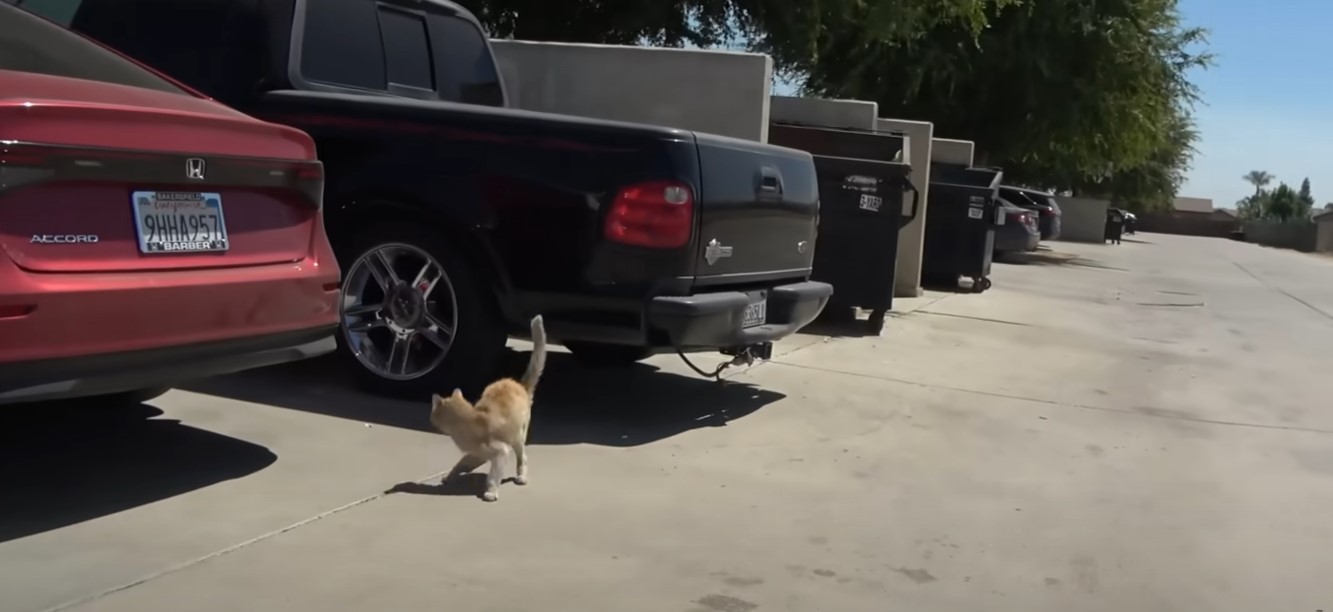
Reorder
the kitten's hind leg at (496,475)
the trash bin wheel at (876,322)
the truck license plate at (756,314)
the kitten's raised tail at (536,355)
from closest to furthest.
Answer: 1. the kitten's hind leg at (496,475)
2. the kitten's raised tail at (536,355)
3. the truck license plate at (756,314)
4. the trash bin wheel at (876,322)

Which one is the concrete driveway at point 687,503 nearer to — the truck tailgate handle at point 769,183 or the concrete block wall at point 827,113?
the truck tailgate handle at point 769,183

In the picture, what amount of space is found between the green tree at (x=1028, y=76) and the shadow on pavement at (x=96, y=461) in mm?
20637

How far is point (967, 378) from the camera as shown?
905 centimetres

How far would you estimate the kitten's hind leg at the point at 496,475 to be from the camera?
5031mm

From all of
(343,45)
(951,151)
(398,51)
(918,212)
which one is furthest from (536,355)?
(951,151)

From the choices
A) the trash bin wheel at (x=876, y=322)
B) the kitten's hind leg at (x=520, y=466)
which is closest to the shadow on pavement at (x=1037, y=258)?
the trash bin wheel at (x=876, y=322)

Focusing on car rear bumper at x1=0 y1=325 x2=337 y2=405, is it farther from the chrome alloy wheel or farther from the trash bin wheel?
the trash bin wheel

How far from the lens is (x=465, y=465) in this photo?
5.21m

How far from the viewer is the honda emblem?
4426 mm

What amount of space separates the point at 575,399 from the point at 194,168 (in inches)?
119

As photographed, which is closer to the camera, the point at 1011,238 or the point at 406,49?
the point at 406,49

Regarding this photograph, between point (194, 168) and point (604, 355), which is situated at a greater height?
point (194, 168)

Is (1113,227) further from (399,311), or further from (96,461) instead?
(96,461)

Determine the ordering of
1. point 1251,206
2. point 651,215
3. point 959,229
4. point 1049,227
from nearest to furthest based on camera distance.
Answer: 1. point 651,215
2. point 959,229
3. point 1049,227
4. point 1251,206
